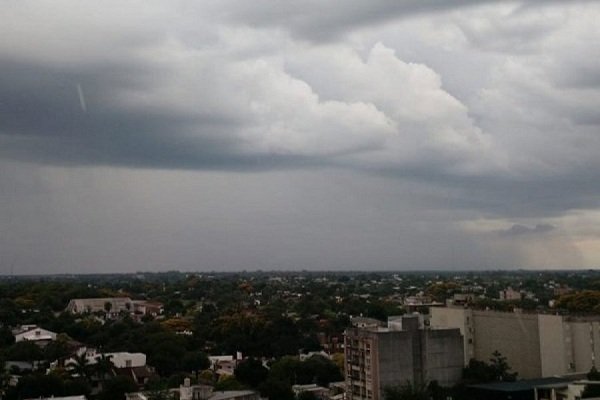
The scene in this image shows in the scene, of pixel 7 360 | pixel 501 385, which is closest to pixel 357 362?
pixel 501 385

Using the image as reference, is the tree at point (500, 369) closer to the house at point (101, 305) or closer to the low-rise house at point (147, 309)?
the low-rise house at point (147, 309)

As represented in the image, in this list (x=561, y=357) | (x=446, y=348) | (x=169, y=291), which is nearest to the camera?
(x=446, y=348)

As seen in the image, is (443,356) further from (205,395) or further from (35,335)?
(35,335)

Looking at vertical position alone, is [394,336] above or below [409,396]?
above

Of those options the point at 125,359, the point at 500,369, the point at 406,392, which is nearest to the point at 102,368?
the point at 125,359

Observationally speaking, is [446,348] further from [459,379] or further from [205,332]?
[205,332]

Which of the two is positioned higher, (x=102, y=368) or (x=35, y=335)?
(x=35, y=335)

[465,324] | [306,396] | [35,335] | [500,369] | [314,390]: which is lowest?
[314,390]
